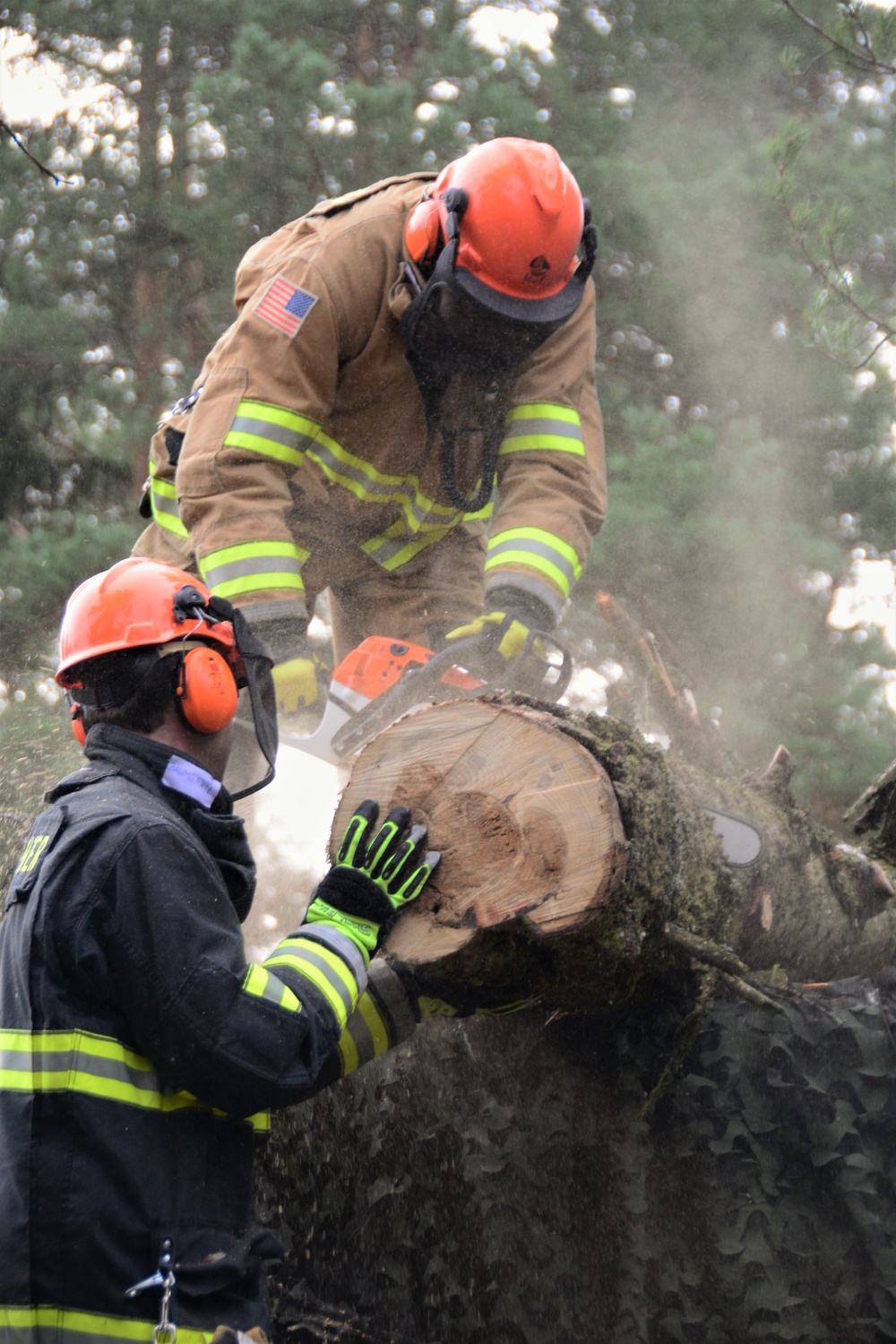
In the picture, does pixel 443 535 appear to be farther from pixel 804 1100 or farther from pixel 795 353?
pixel 795 353

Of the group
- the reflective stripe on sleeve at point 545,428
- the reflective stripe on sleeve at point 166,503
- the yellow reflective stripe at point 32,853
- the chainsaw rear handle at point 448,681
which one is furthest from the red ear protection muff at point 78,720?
the reflective stripe on sleeve at point 545,428

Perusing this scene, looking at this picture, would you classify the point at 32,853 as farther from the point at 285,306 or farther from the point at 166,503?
the point at 166,503

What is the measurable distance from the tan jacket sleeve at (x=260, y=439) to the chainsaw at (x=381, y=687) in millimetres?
223

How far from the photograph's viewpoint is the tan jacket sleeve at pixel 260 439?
2.96 meters

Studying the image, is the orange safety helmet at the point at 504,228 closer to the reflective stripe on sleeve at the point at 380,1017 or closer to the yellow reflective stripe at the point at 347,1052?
the reflective stripe on sleeve at the point at 380,1017

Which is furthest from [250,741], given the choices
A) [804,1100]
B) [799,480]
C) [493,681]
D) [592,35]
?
[592,35]

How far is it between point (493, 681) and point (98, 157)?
511 centimetres

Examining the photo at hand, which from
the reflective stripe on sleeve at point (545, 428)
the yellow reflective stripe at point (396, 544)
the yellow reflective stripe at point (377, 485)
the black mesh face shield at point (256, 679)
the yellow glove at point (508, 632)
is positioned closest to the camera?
the black mesh face shield at point (256, 679)

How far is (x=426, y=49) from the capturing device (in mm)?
6902

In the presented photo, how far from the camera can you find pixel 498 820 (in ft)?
6.73

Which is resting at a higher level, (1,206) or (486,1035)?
(486,1035)

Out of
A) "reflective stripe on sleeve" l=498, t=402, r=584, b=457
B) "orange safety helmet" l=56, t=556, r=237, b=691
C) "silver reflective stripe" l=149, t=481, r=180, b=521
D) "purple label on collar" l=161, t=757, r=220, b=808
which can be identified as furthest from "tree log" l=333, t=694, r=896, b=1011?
"silver reflective stripe" l=149, t=481, r=180, b=521

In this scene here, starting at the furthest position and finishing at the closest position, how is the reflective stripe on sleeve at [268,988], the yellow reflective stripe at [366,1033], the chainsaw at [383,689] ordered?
the chainsaw at [383,689], the yellow reflective stripe at [366,1033], the reflective stripe on sleeve at [268,988]

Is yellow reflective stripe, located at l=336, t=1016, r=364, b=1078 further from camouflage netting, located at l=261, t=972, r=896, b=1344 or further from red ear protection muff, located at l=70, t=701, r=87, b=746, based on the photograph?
red ear protection muff, located at l=70, t=701, r=87, b=746
